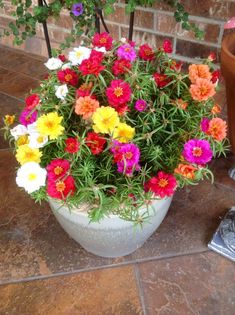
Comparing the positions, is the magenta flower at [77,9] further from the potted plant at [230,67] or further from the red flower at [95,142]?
the red flower at [95,142]

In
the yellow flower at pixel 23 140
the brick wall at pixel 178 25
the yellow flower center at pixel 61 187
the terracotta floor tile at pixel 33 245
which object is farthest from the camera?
the brick wall at pixel 178 25

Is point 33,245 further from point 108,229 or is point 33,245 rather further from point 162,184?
point 162,184

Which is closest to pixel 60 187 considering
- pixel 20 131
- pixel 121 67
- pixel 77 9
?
pixel 20 131

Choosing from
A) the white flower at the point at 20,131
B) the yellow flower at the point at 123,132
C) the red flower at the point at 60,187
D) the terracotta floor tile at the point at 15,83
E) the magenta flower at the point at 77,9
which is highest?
the magenta flower at the point at 77,9

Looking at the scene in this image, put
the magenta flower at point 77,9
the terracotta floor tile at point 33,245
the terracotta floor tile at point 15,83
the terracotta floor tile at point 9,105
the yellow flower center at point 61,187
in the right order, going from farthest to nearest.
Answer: the terracotta floor tile at point 15,83 < the terracotta floor tile at point 9,105 < the magenta flower at point 77,9 < the terracotta floor tile at point 33,245 < the yellow flower center at point 61,187

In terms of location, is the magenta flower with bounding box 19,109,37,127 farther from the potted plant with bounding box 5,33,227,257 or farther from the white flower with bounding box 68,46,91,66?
the white flower with bounding box 68,46,91,66

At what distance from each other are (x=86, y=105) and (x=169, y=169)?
0.26 meters

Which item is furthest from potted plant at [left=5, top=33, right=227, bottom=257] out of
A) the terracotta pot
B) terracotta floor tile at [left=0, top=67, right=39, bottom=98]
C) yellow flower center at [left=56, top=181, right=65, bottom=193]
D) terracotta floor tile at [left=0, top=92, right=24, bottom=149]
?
terracotta floor tile at [left=0, top=67, right=39, bottom=98]

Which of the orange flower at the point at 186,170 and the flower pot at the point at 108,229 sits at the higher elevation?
the orange flower at the point at 186,170

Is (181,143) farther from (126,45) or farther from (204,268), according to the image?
(204,268)

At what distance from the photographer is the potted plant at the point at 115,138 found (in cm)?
81

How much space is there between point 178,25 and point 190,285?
1.21m

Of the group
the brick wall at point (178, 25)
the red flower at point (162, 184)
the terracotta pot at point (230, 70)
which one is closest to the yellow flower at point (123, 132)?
the red flower at point (162, 184)

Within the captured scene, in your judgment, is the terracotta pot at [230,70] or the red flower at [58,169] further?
the terracotta pot at [230,70]
